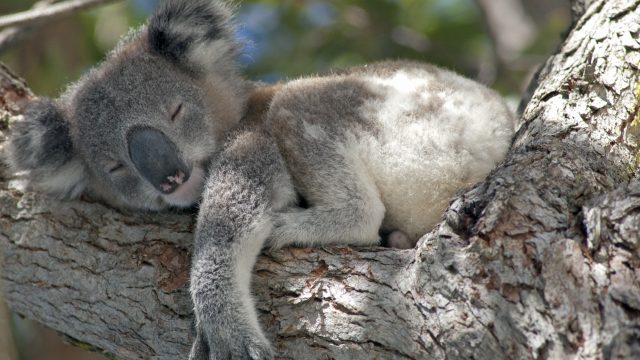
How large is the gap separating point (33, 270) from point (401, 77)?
1897 millimetres

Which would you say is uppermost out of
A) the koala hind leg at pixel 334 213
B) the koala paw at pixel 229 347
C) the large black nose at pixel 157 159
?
the large black nose at pixel 157 159

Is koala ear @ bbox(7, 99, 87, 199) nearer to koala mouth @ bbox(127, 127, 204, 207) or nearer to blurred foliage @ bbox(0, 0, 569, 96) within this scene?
koala mouth @ bbox(127, 127, 204, 207)

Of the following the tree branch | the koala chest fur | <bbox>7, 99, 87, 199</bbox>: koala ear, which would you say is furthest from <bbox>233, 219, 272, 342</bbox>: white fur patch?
the tree branch

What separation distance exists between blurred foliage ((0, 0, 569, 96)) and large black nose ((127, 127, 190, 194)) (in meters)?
2.44

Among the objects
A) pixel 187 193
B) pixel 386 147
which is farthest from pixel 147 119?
pixel 386 147

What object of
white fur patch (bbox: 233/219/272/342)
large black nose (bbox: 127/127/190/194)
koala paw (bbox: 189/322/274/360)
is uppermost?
large black nose (bbox: 127/127/190/194)

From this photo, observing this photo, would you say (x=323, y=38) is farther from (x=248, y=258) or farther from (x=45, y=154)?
(x=248, y=258)

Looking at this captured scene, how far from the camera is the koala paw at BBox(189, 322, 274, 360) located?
8.90 ft

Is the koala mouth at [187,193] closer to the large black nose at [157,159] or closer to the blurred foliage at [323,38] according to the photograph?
the large black nose at [157,159]

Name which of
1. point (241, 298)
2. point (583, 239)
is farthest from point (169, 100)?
point (583, 239)

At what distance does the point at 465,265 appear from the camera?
2457 millimetres

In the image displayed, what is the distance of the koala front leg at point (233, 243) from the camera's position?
→ 110 inches

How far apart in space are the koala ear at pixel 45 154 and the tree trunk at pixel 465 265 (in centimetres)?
9

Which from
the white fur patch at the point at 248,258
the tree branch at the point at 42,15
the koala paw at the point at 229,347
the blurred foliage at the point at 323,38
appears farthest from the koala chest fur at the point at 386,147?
the blurred foliage at the point at 323,38
